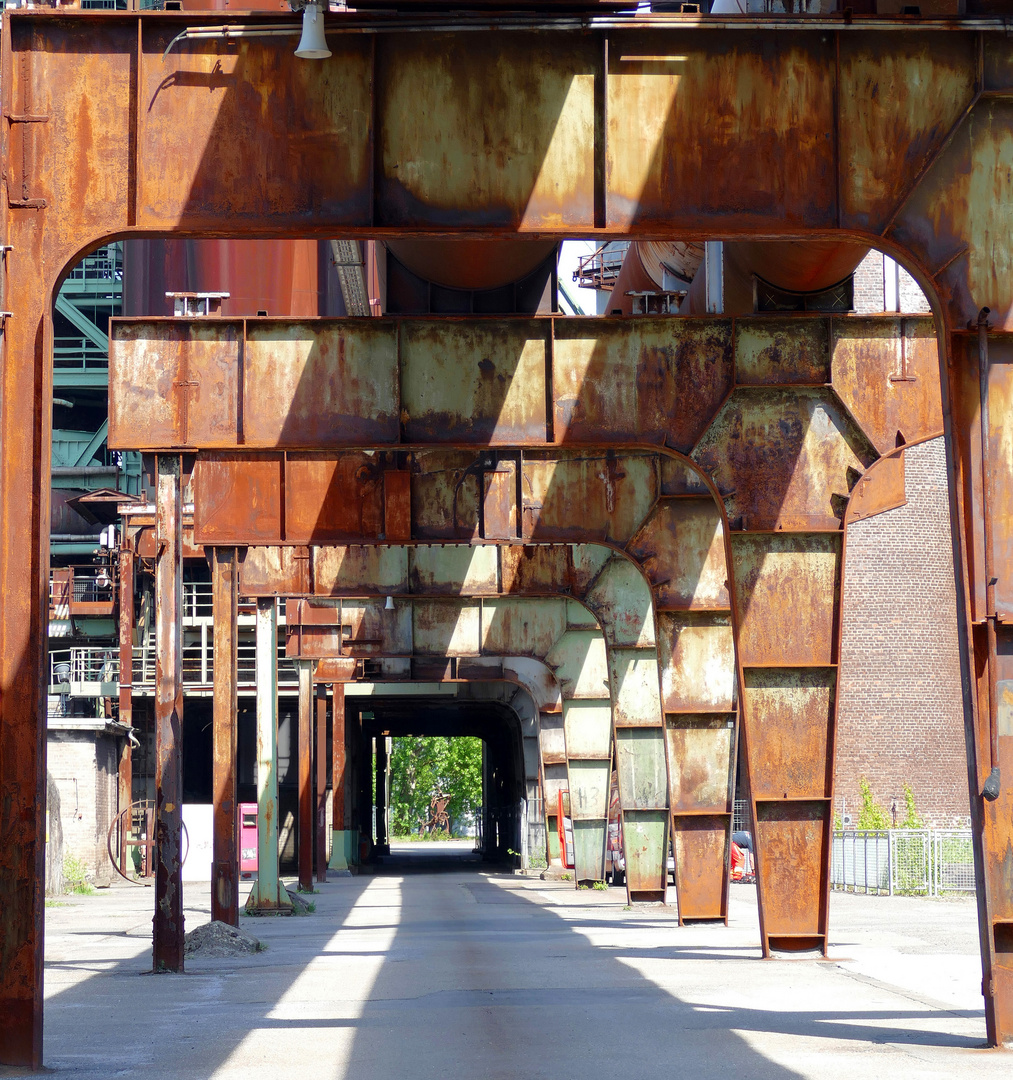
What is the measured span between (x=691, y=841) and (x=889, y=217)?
9633 mm

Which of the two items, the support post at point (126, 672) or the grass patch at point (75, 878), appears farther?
the support post at point (126, 672)

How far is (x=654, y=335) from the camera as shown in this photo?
14.1 m

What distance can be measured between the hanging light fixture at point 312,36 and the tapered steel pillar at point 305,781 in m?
22.4

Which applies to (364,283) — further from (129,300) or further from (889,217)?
(129,300)

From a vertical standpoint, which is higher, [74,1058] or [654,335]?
[654,335]

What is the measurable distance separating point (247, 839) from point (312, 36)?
30.2 m

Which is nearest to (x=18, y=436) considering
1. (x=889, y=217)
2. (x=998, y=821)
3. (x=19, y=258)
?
(x=19, y=258)

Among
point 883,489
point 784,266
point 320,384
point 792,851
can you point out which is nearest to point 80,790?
point 320,384

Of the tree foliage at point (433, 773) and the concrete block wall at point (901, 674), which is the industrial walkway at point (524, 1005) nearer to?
the concrete block wall at point (901, 674)

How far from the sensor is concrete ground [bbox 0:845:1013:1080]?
26.4 feet

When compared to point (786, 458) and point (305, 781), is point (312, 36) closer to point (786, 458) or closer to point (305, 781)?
point (786, 458)

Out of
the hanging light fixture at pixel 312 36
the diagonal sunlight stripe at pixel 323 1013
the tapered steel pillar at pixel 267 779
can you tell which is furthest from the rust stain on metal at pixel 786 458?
the tapered steel pillar at pixel 267 779

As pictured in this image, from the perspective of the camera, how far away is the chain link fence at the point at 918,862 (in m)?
27.2

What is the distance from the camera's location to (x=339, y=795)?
39000mm
